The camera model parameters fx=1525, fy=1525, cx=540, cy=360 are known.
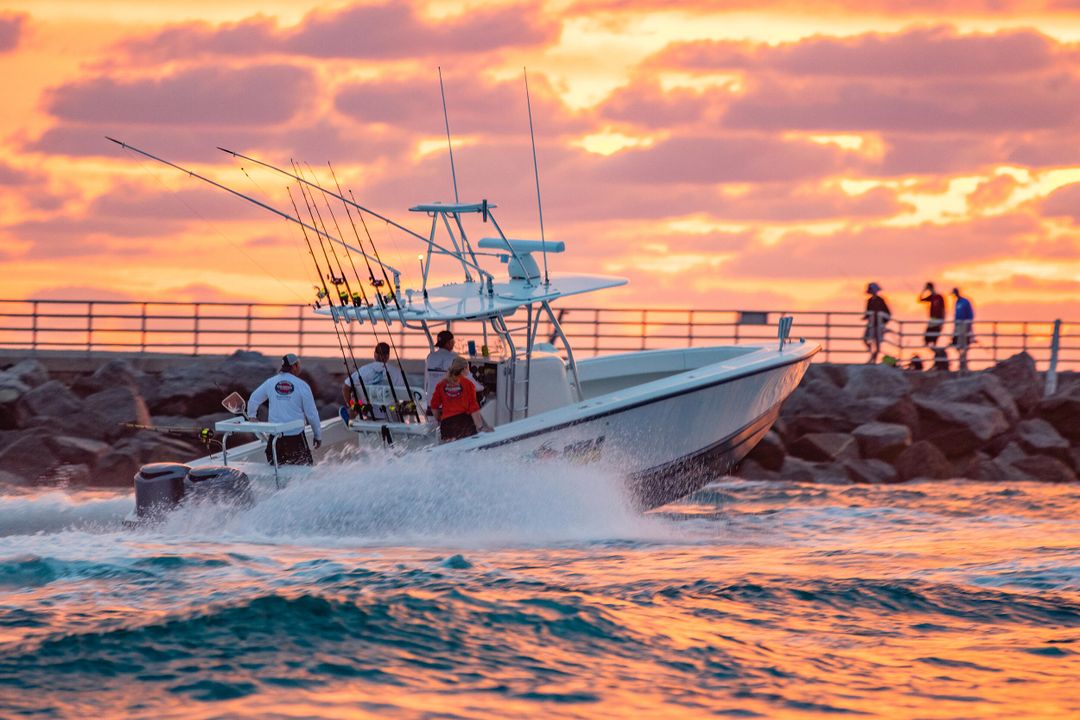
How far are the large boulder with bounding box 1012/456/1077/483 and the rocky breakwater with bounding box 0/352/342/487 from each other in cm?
955

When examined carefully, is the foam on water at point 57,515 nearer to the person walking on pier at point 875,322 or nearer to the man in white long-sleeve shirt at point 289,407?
the man in white long-sleeve shirt at point 289,407

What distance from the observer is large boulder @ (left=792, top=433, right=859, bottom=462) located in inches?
800

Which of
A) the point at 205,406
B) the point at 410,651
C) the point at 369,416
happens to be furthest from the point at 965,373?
the point at 410,651

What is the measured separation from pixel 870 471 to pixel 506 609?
11.7 meters

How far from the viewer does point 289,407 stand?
40.1ft

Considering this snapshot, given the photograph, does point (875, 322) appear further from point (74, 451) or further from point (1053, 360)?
point (74, 451)

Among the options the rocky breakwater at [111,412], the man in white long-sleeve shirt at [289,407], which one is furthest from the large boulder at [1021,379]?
the man in white long-sleeve shirt at [289,407]

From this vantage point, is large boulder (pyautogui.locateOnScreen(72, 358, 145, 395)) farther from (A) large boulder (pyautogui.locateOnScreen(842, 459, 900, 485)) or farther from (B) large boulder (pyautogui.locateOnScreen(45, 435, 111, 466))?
(A) large boulder (pyautogui.locateOnScreen(842, 459, 900, 485))

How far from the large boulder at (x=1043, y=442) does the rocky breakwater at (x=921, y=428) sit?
0.05 ft

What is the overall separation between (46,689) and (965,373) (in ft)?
A: 62.9

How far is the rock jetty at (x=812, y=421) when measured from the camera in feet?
60.6

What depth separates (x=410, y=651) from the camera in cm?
841

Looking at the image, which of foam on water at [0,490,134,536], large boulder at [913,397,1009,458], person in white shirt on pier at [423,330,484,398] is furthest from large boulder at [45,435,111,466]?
large boulder at [913,397,1009,458]

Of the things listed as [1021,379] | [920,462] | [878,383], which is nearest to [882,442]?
[920,462]
